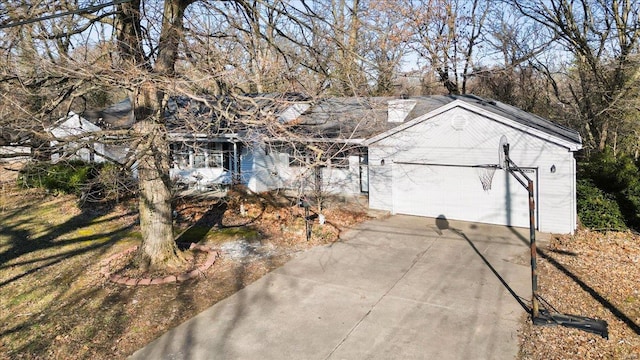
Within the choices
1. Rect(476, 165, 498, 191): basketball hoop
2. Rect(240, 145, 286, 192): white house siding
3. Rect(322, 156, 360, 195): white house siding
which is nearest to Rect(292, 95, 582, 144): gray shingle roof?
Rect(476, 165, 498, 191): basketball hoop

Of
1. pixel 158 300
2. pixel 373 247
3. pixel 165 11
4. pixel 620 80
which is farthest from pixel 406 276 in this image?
pixel 620 80

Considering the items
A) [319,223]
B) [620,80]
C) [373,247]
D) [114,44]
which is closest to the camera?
[114,44]

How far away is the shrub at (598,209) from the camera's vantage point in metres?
Answer: 12.5

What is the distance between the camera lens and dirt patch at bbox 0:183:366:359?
7.18 metres

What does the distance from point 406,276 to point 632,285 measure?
175 inches

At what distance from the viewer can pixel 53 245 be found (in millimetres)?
12273

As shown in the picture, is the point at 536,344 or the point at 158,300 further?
the point at 158,300

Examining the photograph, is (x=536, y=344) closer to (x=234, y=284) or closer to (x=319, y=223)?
(x=234, y=284)

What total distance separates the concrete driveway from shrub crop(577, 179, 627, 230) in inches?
102

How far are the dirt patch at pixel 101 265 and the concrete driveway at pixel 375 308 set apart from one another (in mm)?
628

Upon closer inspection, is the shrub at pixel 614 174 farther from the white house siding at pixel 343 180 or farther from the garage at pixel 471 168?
the white house siding at pixel 343 180

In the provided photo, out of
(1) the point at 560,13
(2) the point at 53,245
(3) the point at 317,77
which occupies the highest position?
(1) the point at 560,13

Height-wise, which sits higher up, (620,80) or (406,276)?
(620,80)

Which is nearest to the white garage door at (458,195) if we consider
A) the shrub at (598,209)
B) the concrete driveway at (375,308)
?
the shrub at (598,209)
